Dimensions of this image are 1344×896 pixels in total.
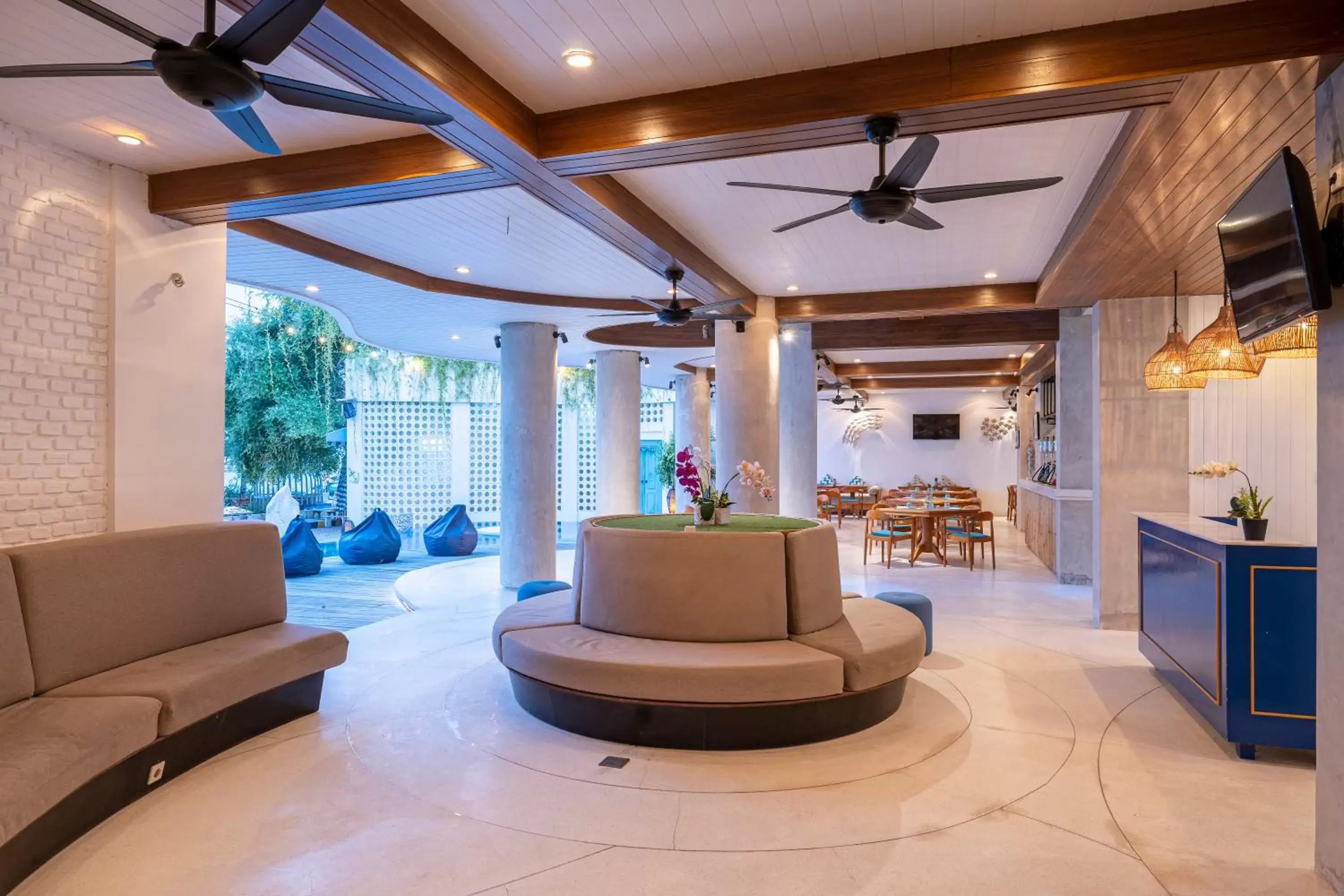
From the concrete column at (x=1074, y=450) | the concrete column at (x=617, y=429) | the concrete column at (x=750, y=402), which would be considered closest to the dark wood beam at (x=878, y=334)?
the concrete column at (x=617, y=429)

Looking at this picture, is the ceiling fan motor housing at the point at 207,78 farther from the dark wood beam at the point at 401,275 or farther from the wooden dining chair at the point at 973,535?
the wooden dining chair at the point at 973,535

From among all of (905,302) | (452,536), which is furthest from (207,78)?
(452,536)

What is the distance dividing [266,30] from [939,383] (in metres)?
16.0

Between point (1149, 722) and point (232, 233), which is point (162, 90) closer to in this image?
point (232, 233)

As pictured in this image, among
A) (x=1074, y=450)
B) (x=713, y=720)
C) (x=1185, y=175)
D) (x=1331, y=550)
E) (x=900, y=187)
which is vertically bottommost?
(x=713, y=720)

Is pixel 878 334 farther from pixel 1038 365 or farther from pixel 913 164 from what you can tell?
pixel 913 164

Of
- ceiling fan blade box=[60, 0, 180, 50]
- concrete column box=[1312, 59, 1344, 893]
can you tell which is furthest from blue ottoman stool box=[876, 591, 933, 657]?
ceiling fan blade box=[60, 0, 180, 50]

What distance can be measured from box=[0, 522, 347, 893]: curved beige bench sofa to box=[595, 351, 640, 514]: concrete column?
7.12m

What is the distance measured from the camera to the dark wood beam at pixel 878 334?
33.1ft

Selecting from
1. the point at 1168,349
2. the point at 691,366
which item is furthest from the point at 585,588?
the point at 691,366

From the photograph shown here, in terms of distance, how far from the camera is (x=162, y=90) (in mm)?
3461

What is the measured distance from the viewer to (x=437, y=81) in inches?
119

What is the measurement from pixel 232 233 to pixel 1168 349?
6583mm

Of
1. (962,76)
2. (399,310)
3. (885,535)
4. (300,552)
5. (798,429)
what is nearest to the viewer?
(962,76)
